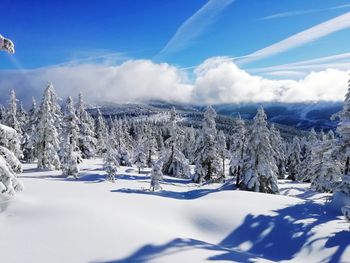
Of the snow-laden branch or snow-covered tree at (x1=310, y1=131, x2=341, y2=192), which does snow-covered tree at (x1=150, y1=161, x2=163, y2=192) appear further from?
the snow-laden branch

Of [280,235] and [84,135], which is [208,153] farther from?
[280,235]

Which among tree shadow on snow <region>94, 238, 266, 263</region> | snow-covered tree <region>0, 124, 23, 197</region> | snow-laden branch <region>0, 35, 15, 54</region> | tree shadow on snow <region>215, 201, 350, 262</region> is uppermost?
snow-laden branch <region>0, 35, 15, 54</region>

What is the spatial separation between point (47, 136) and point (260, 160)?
101 feet

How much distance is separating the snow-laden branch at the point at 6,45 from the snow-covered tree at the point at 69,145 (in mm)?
36078

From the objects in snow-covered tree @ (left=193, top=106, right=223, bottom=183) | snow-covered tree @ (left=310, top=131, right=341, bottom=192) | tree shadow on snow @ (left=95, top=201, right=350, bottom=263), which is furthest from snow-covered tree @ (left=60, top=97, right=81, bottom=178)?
snow-covered tree @ (left=310, top=131, right=341, bottom=192)

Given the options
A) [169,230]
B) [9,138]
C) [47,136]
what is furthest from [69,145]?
[9,138]

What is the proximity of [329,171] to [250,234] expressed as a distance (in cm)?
3028

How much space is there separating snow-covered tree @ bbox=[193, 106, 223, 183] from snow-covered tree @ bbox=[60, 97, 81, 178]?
738 inches

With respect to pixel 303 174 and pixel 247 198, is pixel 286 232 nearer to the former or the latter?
pixel 247 198

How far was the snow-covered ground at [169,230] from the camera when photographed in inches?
496

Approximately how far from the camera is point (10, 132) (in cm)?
1446

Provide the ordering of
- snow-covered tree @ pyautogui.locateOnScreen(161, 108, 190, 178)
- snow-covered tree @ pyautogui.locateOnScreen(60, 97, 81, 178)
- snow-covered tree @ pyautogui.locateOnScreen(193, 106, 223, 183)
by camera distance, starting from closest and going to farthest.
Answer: snow-covered tree @ pyautogui.locateOnScreen(60, 97, 81, 178), snow-covered tree @ pyautogui.locateOnScreen(193, 106, 223, 183), snow-covered tree @ pyautogui.locateOnScreen(161, 108, 190, 178)

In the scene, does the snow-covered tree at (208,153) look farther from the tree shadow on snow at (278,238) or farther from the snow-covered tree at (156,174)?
the tree shadow on snow at (278,238)

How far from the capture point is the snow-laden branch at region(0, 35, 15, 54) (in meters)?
12.9
